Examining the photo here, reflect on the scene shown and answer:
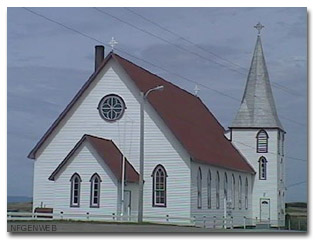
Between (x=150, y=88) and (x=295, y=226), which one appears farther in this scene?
(x=150, y=88)

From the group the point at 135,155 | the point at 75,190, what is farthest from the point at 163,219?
the point at 75,190

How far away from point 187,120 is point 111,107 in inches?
123

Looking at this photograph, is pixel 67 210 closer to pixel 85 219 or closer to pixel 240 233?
pixel 85 219

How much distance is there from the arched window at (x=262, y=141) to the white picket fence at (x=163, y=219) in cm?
456

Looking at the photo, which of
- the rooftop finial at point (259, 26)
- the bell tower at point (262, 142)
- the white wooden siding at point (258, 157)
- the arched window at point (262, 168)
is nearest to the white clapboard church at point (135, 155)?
the bell tower at point (262, 142)

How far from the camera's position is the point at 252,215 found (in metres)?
27.5

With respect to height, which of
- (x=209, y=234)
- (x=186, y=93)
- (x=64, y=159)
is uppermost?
(x=186, y=93)

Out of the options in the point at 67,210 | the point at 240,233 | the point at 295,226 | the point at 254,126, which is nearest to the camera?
the point at 240,233

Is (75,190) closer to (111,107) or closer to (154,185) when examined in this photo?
(154,185)

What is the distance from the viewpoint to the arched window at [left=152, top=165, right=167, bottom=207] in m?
26.0

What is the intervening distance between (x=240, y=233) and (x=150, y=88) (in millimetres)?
7406

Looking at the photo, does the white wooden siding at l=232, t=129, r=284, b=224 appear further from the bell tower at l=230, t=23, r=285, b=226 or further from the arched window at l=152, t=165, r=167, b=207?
the arched window at l=152, t=165, r=167, b=207

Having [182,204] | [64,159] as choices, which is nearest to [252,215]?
[182,204]

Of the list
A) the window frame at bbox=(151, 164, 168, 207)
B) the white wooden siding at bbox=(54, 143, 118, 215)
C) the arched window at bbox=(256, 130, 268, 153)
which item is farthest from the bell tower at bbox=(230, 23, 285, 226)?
the white wooden siding at bbox=(54, 143, 118, 215)
